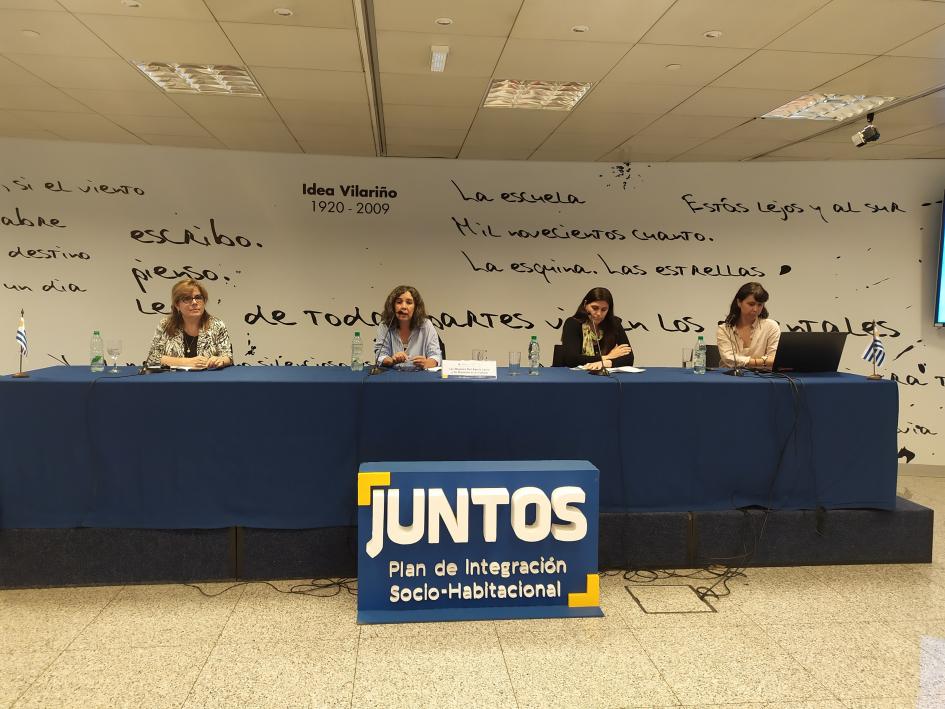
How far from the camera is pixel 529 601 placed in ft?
8.70

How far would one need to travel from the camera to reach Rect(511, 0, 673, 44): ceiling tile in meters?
2.68

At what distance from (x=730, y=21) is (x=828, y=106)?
1.68 meters

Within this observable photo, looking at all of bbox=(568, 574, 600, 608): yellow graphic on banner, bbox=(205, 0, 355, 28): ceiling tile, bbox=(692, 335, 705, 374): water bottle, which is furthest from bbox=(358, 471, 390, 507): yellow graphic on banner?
bbox=(205, 0, 355, 28): ceiling tile

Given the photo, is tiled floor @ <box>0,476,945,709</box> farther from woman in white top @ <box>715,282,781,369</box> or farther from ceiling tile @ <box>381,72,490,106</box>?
ceiling tile @ <box>381,72,490,106</box>

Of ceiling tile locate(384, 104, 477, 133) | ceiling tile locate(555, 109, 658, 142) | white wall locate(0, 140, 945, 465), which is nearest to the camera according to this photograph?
ceiling tile locate(384, 104, 477, 133)

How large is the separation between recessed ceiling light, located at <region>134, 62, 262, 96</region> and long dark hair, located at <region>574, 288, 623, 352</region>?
221 centimetres

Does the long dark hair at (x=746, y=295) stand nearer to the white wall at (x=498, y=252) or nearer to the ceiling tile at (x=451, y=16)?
the white wall at (x=498, y=252)

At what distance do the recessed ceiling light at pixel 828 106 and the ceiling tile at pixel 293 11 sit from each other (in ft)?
8.72

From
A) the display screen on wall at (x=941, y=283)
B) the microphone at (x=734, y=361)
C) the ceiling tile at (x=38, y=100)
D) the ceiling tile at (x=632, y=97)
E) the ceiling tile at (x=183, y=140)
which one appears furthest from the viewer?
the display screen on wall at (x=941, y=283)

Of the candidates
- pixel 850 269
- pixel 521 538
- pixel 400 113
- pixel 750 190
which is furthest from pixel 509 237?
pixel 521 538

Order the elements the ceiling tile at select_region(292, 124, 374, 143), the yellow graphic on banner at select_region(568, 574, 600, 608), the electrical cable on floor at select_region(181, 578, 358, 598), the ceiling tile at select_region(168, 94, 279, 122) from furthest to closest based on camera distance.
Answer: the ceiling tile at select_region(292, 124, 374, 143) < the ceiling tile at select_region(168, 94, 279, 122) < the electrical cable on floor at select_region(181, 578, 358, 598) < the yellow graphic on banner at select_region(568, 574, 600, 608)

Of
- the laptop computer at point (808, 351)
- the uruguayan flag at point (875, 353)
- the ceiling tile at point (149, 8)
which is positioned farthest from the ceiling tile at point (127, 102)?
the uruguayan flag at point (875, 353)

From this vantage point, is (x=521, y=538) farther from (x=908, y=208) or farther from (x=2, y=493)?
(x=908, y=208)

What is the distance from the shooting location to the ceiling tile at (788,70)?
3207mm
